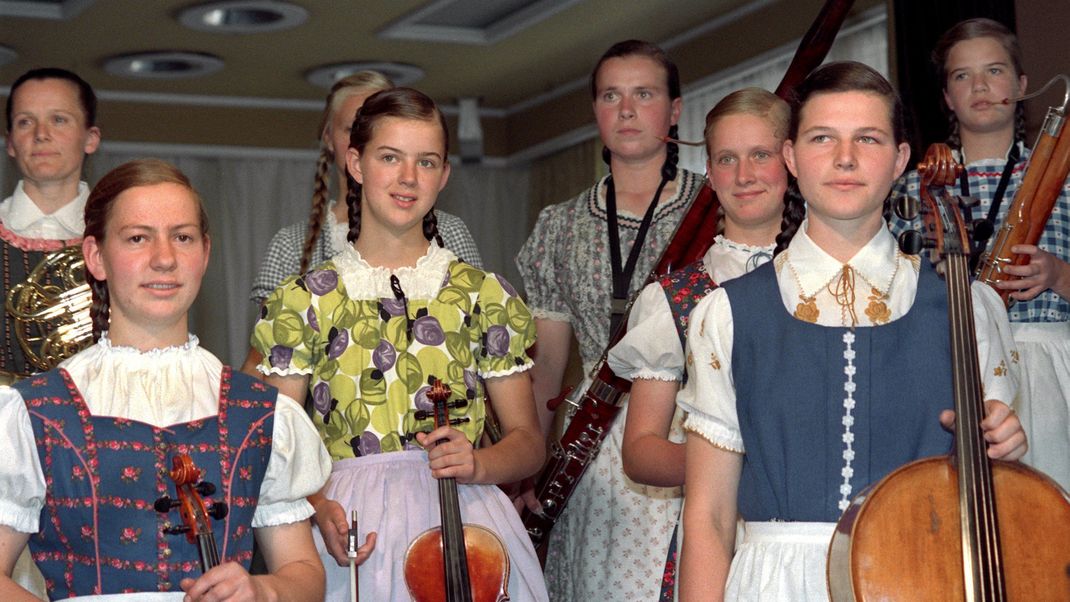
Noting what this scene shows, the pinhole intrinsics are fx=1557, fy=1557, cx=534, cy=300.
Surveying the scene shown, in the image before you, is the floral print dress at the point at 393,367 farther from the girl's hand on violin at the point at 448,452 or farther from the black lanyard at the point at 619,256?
the black lanyard at the point at 619,256

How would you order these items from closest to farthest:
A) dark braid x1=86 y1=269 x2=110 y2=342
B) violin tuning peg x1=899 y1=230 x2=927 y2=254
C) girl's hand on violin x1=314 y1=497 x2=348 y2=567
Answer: violin tuning peg x1=899 y1=230 x2=927 y2=254 < dark braid x1=86 y1=269 x2=110 y2=342 < girl's hand on violin x1=314 y1=497 x2=348 y2=567

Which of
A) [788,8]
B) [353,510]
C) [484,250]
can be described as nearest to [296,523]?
[353,510]

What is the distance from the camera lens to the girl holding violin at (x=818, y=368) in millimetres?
2145

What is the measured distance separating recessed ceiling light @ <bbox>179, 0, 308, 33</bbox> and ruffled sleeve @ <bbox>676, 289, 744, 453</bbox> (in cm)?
537

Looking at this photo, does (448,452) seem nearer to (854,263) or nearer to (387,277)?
(387,277)

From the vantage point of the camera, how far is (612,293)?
11.7 ft

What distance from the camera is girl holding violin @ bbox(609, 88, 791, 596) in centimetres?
275

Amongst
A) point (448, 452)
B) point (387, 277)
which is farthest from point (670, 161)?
point (448, 452)

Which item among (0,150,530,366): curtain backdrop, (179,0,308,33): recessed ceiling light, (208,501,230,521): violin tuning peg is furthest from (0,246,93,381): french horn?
(0,150,530,366): curtain backdrop

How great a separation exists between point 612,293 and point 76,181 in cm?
123

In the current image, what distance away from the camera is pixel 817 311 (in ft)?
7.29

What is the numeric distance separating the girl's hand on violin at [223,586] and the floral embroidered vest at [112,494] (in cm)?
9

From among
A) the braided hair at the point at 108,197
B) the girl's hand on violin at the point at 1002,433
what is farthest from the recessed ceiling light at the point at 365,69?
the girl's hand on violin at the point at 1002,433

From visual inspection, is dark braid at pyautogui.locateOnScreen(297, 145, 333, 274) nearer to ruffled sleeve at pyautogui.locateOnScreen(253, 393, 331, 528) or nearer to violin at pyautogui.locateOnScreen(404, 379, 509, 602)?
violin at pyautogui.locateOnScreen(404, 379, 509, 602)
